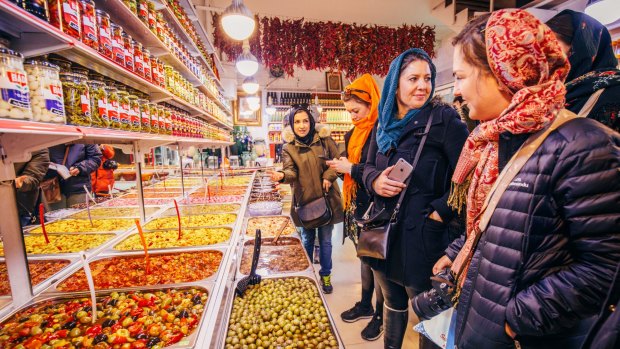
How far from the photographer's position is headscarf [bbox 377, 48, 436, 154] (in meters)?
1.53

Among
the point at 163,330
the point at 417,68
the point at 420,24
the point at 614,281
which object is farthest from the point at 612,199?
the point at 420,24

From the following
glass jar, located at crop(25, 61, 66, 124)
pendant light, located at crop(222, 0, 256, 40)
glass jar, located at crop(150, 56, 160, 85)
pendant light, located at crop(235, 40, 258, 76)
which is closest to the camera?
glass jar, located at crop(25, 61, 66, 124)

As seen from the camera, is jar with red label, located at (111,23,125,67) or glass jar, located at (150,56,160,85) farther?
glass jar, located at (150,56,160,85)

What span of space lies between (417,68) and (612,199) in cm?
108

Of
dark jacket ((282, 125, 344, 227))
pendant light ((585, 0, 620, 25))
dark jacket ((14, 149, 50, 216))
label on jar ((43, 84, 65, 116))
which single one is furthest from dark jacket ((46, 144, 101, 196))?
pendant light ((585, 0, 620, 25))

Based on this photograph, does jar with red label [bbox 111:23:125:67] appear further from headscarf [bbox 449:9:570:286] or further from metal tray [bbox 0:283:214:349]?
headscarf [bbox 449:9:570:286]

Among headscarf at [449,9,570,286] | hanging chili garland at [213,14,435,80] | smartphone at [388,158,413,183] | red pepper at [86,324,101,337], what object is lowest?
red pepper at [86,324,101,337]

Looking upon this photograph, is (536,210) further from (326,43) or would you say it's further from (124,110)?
(326,43)

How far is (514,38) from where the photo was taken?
2.57ft

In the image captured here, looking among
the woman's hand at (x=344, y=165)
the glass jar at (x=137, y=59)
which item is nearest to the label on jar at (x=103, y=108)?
the glass jar at (x=137, y=59)

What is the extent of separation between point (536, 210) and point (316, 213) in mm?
2232

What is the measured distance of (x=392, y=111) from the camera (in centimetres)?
159

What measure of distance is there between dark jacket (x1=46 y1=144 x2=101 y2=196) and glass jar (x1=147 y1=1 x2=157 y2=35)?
2.22 meters

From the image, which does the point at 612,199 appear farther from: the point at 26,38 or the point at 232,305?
the point at 26,38
